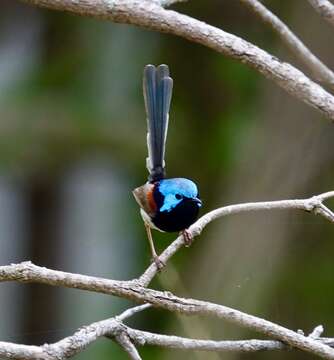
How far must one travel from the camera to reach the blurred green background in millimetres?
4852

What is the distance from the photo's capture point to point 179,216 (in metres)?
3.02

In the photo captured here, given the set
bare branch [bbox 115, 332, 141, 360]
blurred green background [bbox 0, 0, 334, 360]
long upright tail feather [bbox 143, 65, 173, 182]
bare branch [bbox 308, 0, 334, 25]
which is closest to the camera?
bare branch [bbox 115, 332, 141, 360]

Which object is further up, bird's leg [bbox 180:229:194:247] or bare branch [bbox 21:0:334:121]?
bare branch [bbox 21:0:334:121]

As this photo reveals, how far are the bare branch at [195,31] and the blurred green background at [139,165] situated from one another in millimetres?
1804

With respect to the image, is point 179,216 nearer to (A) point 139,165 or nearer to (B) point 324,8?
(B) point 324,8

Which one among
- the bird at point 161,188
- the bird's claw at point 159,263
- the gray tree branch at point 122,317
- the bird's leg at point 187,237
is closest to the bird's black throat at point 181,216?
the bird at point 161,188

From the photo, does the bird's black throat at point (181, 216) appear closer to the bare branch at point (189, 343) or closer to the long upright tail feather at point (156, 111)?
the long upright tail feather at point (156, 111)

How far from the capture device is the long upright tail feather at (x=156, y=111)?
3246 mm

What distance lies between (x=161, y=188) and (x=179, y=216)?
134 millimetres

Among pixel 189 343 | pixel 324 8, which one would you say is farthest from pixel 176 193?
pixel 189 343

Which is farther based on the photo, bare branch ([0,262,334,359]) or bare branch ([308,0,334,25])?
bare branch ([308,0,334,25])

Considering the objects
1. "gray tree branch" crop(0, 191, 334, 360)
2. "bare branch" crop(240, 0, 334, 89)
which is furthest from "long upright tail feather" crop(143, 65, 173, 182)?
"gray tree branch" crop(0, 191, 334, 360)

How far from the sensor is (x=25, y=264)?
214cm

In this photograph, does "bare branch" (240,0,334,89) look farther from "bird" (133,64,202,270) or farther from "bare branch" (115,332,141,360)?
"bare branch" (115,332,141,360)
